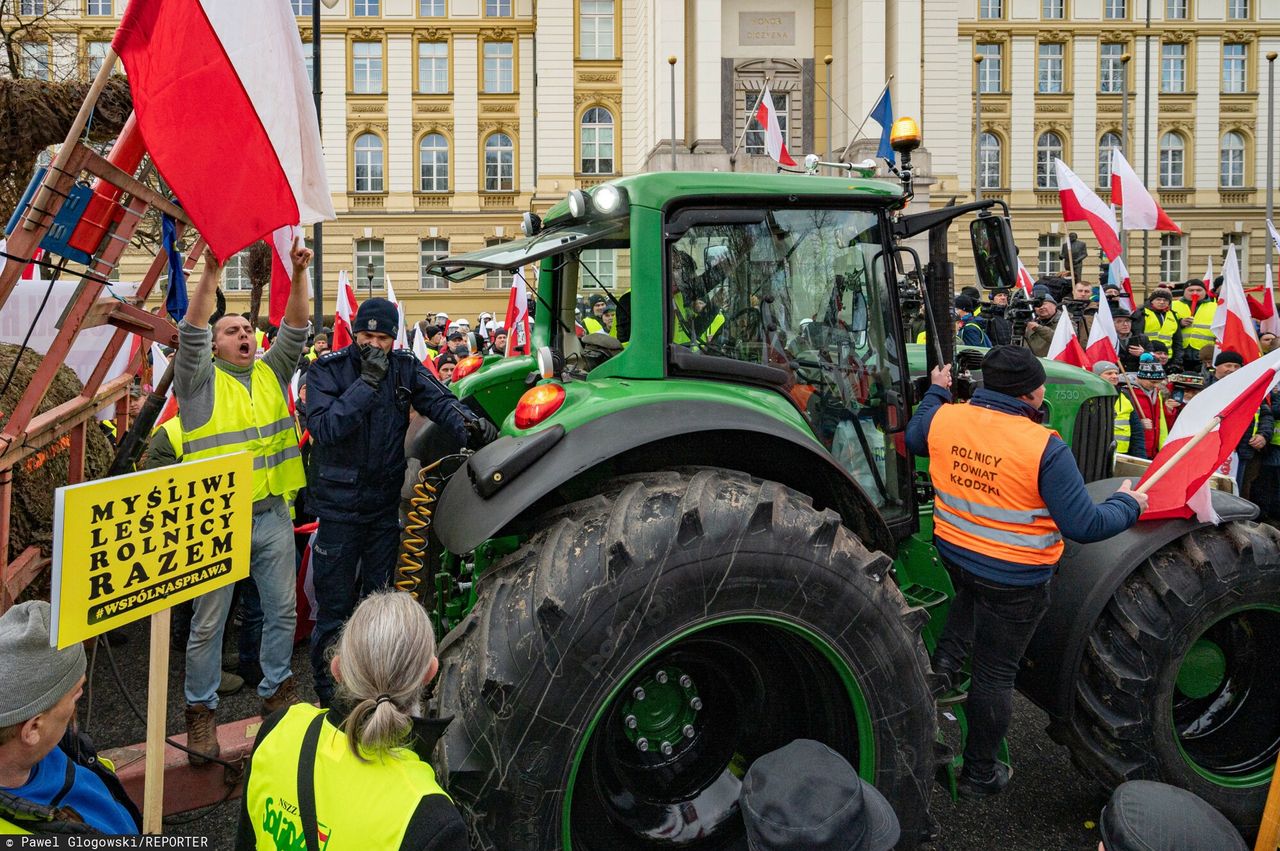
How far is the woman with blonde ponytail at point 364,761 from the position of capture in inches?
67.9

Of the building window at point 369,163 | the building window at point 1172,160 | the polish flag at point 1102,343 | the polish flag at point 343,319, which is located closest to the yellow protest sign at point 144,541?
the polish flag at point 343,319

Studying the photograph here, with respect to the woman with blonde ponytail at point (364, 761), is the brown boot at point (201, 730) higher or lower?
lower

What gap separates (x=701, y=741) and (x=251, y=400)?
2.68 metres

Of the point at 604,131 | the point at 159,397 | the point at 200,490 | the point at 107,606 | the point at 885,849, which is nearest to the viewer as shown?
the point at 885,849

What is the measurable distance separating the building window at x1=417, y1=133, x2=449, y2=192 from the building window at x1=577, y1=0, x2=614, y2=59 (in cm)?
736

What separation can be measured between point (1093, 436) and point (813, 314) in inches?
70.3

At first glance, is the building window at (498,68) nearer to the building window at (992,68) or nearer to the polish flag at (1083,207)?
the building window at (992,68)

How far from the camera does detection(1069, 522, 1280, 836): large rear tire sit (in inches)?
124

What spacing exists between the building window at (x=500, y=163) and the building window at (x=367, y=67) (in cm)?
536

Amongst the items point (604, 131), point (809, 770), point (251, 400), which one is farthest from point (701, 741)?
point (604, 131)

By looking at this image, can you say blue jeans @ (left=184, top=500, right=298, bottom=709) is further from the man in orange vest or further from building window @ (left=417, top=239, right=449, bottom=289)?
building window @ (left=417, top=239, right=449, bottom=289)

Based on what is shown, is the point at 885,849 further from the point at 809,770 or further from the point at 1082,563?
the point at 1082,563

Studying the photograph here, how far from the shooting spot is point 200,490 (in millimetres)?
2453

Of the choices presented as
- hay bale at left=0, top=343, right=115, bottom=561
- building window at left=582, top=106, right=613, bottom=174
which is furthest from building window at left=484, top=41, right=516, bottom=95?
hay bale at left=0, top=343, right=115, bottom=561
